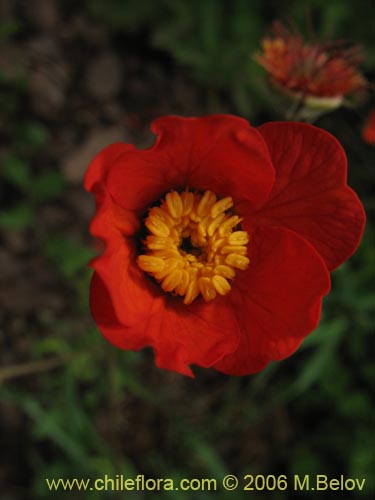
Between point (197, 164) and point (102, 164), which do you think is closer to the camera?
point (102, 164)

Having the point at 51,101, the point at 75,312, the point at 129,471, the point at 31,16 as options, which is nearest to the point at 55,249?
the point at 75,312

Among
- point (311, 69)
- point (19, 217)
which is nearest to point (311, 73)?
point (311, 69)

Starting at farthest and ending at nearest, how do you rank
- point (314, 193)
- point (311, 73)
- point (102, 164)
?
point (311, 73) < point (314, 193) < point (102, 164)

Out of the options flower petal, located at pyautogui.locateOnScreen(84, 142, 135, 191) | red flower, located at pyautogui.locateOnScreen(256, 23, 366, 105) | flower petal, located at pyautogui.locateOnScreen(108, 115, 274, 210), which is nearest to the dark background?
red flower, located at pyautogui.locateOnScreen(256, 23, 366, 105)

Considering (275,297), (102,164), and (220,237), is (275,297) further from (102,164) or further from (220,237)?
(102,164)

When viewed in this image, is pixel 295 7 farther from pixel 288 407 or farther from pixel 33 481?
pixel 33 481

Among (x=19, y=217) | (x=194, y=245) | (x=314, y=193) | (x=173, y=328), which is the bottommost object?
(x=19, y=217)
